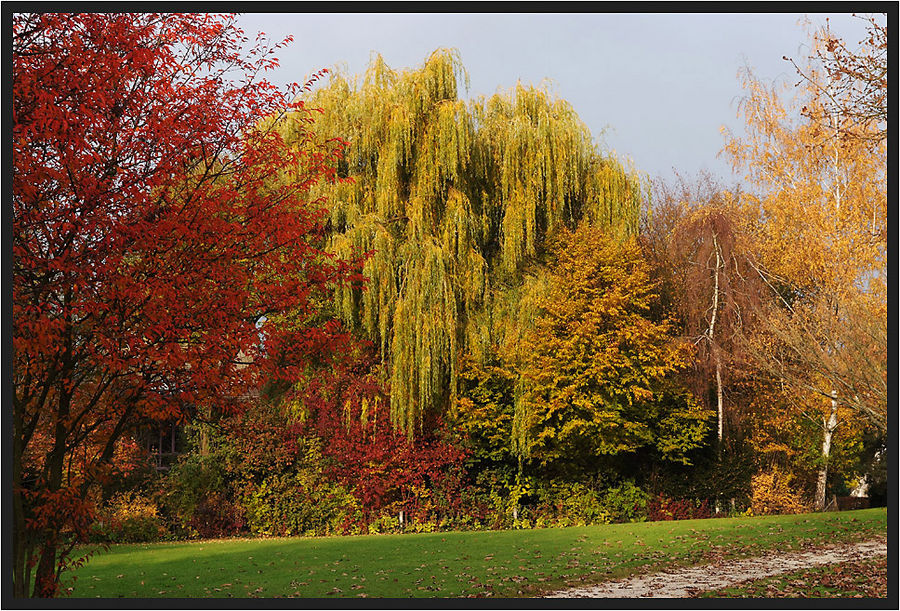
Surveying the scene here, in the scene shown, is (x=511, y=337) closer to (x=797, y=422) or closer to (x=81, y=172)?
(x=797, y=422)

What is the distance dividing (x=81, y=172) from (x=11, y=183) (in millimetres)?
435

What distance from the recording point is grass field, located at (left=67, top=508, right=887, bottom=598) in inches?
299

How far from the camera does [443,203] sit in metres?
13.2

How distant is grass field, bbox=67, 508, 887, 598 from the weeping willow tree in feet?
8.84

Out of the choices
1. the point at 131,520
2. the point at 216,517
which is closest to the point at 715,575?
the point at 216,517

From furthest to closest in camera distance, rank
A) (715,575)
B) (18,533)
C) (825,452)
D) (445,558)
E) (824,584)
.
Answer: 1. (825,452)
2. (445,558)
3. (715,575)
4. (824,584)
5. (18,533)

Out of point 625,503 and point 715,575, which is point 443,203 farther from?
point 715,575

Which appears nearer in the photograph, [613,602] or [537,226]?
[613,602]

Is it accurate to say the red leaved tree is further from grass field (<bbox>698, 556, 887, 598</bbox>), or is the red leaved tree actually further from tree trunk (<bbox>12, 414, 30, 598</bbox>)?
grass field (<bbox>698, 556, 887, 598</bbox>)

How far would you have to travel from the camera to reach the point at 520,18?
6.29 metres

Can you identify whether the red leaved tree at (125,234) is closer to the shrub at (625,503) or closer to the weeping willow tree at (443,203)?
the weeping willow tree at (443,203)

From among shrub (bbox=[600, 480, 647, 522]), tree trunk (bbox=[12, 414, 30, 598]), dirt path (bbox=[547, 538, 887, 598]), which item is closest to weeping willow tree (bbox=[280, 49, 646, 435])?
shrub (bbox=[600, 480, 647, 522])

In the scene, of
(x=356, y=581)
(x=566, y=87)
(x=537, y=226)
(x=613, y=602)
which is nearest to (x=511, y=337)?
(x=537, y=226)

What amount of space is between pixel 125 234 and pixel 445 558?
5313 millimetres
